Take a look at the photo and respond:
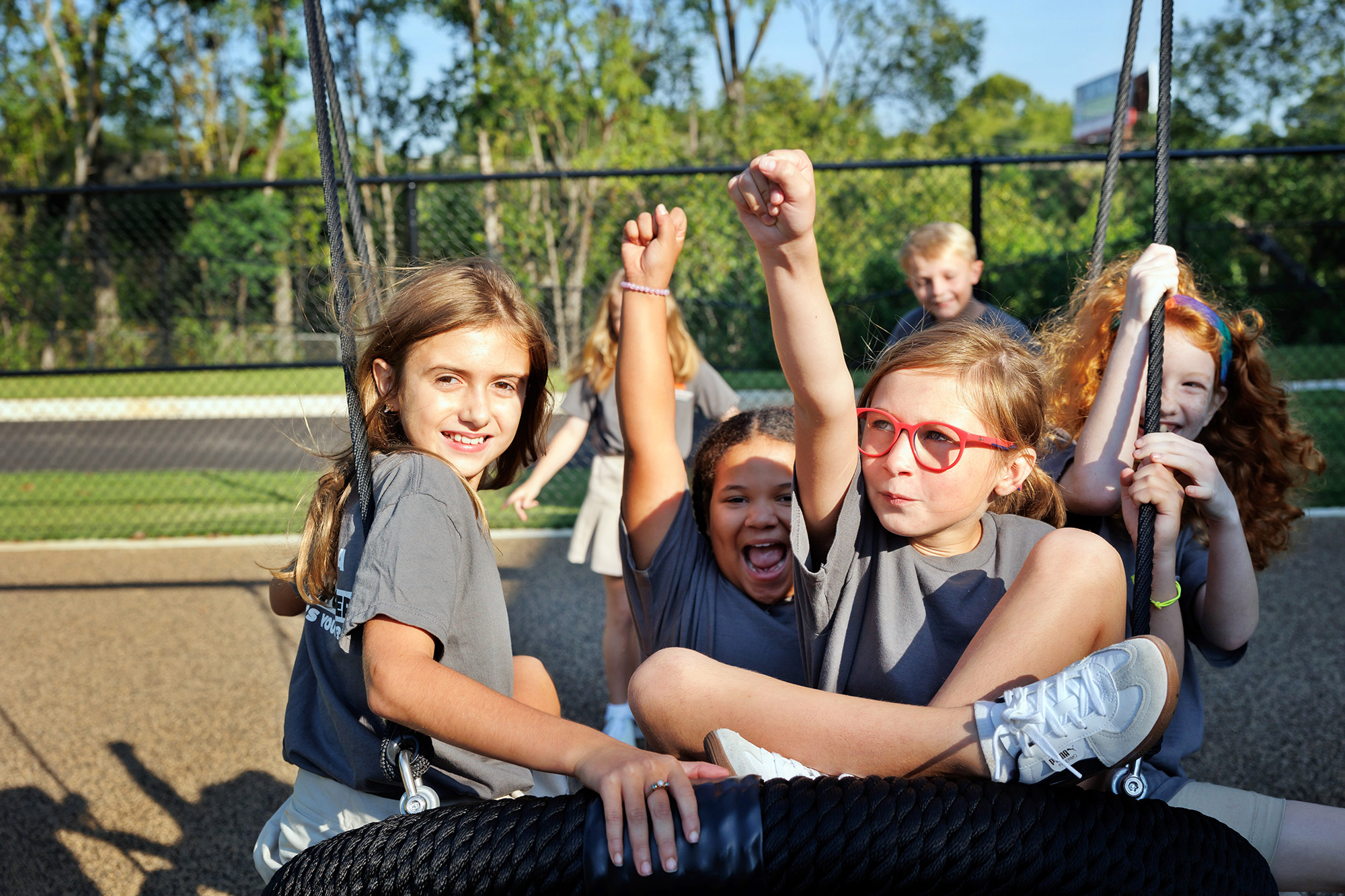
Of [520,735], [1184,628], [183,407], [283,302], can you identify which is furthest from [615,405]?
[183,407]

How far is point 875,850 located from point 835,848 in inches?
1.5

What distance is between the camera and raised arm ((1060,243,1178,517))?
5.23 ft

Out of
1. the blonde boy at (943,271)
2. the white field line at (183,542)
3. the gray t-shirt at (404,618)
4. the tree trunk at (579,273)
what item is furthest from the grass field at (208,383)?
the gray t-shirt at (404,618)

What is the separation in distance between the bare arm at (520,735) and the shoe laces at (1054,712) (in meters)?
0.33

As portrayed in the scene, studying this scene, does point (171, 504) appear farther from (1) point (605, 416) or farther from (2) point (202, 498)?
(1) point (605, 416)

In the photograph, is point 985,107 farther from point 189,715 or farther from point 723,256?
point 189,715

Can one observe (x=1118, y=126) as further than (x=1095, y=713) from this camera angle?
Yes

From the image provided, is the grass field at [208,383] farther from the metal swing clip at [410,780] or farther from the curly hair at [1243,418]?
the metal swing clip at [410,780]

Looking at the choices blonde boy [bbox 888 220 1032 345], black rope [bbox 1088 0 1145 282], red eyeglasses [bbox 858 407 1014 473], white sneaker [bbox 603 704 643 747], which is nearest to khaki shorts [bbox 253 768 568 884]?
red eyeglasses [bbox 858 407 1014 473]

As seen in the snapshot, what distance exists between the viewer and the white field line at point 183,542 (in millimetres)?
5512

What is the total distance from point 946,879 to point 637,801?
0.31 meters

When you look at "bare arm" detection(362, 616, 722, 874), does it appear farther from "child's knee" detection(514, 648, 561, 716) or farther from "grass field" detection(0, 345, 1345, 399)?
"grass field" detection(0, 345, 1345, 399)

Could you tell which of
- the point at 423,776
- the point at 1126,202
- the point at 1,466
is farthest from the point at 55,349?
the point at 1126,202

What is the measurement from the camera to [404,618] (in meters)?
1.24
